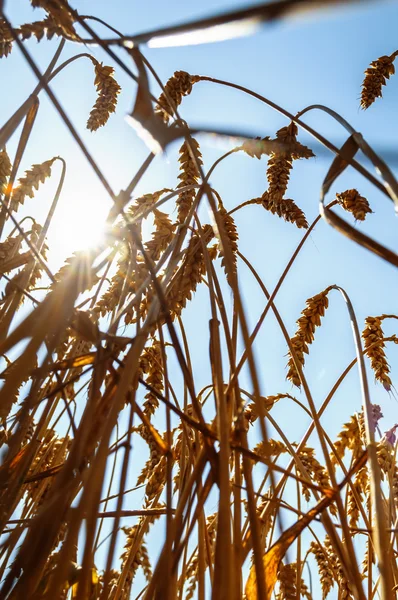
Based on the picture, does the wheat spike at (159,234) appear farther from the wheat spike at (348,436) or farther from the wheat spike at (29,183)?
the wheat spike at (348,436)

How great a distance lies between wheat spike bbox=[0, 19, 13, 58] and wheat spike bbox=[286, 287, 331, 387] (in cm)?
95

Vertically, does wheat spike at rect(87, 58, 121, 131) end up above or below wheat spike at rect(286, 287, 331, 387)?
above

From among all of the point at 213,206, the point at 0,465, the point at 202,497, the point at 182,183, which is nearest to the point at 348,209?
the point at 182,183

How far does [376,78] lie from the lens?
1.53m

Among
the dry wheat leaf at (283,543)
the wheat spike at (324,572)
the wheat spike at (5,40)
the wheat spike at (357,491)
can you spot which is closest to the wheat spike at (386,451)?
the wheat spike at (357,491)

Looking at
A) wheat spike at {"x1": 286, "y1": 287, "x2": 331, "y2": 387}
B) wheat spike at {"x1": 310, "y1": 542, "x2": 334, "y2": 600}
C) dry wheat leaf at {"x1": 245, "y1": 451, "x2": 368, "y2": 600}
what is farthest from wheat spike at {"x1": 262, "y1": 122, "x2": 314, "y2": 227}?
wheat spike at {"x1": 310, "y1": 542, "x2": 334, "y2": 600}

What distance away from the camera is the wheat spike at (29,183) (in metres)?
1.22

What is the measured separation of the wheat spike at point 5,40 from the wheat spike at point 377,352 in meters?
1.13

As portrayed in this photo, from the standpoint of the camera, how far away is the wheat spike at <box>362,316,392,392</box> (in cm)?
134

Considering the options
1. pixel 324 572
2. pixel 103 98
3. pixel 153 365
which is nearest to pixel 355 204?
pixel 153 365

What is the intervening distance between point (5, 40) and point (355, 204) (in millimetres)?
820

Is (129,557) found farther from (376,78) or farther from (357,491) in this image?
(376,78)

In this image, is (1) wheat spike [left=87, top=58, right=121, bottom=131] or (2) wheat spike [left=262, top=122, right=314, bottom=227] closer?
(2) wheat spike [left=262, top=122, right=314, bottom=227]

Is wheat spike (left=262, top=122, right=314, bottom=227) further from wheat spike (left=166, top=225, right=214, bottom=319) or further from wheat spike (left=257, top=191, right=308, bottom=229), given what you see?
wheat spike (left=166, top=225, right=214, bottom=319)
